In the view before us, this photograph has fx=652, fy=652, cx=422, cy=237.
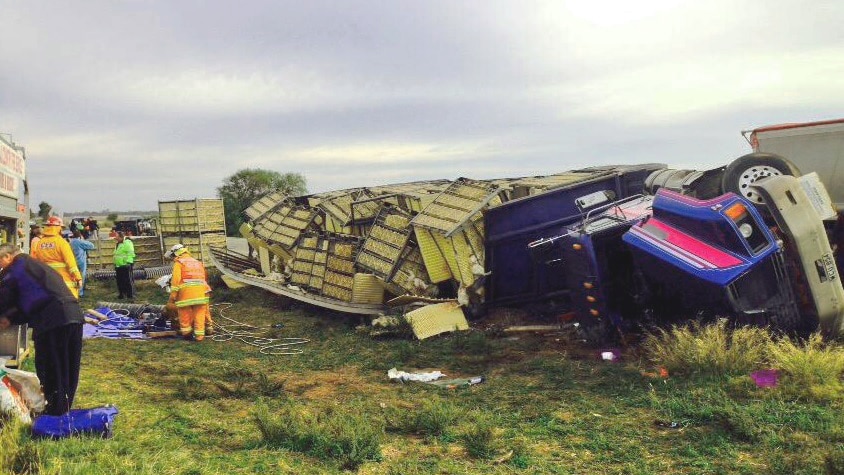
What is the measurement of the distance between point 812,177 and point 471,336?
164 inches

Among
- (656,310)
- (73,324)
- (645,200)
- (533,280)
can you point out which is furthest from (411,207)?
(73,324)

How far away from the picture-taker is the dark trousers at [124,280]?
1371 centimetres

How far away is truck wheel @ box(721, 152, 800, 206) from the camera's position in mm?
7332

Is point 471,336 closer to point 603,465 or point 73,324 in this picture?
point 603,465

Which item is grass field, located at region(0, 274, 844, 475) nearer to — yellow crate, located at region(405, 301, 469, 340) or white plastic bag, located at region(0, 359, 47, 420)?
white plastic bag, located at region(0, 359, 47, 420)

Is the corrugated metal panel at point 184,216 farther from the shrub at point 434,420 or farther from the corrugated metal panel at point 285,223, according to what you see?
the shrub at point 434,420

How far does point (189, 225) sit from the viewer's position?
711 inches

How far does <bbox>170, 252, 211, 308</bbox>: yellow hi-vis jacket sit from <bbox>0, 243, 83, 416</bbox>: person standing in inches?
166

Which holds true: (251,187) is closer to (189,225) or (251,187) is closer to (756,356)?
(189,225)

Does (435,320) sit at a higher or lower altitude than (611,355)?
higher

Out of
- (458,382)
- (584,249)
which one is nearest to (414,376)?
(458,382)

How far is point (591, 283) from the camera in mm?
7023

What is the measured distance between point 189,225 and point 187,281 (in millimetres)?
9355

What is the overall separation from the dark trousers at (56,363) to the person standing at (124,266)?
9225 mm
